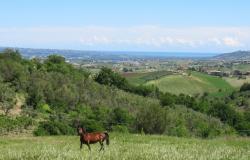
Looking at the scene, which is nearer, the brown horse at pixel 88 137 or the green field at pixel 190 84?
the brown horse at pixel 88 137

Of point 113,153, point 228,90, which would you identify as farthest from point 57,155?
point 228,90

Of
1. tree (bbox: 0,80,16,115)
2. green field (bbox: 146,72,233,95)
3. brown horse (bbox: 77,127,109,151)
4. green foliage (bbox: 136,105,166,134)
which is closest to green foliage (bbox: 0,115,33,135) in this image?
tree (bbox: 0,80,16,115)

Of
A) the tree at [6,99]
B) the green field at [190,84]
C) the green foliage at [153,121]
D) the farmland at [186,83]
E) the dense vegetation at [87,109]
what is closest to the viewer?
the green foliage at [153,121]

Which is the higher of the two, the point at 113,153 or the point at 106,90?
the point at 113,153

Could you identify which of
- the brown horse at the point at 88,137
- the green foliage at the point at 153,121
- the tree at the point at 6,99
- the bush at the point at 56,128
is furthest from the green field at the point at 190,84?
the brown horse at the point at 88,137

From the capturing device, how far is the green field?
172637 mm

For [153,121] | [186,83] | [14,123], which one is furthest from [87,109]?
[186,83]

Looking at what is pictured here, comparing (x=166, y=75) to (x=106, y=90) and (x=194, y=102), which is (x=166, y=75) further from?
(x=106, y=90)

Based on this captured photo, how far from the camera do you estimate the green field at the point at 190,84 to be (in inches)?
6797

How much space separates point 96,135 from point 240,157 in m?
5.02

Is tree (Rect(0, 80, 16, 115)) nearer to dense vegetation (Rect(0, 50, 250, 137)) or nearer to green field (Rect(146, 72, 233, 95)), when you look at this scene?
dense vegetation (Rect(0, 50, 250, 137))

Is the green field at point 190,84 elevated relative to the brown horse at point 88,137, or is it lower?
lower

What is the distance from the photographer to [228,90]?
580ft

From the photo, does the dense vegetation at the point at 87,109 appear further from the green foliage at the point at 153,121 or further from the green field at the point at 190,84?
the green field at the point at 190,84
